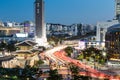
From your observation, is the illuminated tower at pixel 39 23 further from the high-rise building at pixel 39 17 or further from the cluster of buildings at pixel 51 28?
the cluster of buildings at pixel 51 28

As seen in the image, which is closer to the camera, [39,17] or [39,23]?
[39,23]

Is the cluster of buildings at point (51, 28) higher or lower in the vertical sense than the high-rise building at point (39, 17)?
lower

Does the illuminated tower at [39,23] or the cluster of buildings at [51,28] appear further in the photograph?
the cluster of buildings at [51,28]

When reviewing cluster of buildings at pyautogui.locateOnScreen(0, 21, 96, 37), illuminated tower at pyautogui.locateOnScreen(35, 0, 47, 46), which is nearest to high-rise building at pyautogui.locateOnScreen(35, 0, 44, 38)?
illuminated tower at pyautogui.locateOnScreen(35, 0, 47, 46)

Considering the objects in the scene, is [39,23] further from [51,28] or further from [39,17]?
[51,28]

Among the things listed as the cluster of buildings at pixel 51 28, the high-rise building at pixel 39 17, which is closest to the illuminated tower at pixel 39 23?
the high-rise building at pixel 39 17

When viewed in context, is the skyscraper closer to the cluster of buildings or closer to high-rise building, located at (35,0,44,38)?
high-rise building, located at (35,0,44,38)

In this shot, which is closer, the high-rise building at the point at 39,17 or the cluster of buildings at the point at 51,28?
the high-rise building at the point at 39,17

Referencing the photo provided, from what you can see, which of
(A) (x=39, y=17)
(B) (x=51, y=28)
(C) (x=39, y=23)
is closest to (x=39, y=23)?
(C) (x=39, y=23)

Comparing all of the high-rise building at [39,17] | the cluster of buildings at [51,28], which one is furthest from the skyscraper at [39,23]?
the cluster of buildings at [51,28]

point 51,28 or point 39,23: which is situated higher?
point 39,23
